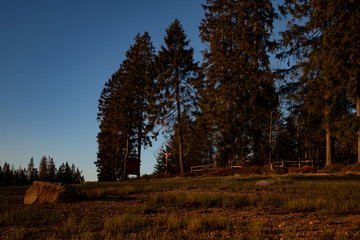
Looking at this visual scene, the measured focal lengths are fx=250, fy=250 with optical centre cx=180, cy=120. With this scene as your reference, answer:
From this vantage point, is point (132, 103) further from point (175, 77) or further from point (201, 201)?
point (201, 201)

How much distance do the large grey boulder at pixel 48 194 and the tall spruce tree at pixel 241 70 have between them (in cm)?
1455

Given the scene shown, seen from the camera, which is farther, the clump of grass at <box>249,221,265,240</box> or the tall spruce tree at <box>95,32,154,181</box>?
the tall spruce tree at <box>95,32,154,181</box>

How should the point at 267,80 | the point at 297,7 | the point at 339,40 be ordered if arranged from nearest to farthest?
the point at 339,40, the point at 297,7, the point at 267,80

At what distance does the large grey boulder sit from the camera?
7824 mm

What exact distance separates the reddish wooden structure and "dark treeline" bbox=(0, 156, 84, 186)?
2012 centimetres

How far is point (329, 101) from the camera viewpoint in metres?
20.2

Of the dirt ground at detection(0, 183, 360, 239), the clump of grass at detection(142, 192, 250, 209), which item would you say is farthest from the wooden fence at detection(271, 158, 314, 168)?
the dirt ground at detection(0, 183, 360, 239)

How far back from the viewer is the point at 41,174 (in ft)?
238

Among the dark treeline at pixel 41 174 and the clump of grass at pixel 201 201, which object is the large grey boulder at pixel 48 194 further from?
the dark treeline at pixel 41 174

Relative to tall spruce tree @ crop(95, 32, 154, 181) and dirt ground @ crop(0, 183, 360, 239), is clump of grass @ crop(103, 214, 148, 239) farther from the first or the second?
tall spruce tree @ crop(95, 32, 154, 181)

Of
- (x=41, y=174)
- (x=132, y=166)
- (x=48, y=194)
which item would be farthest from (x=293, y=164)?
(x=41, y=174)

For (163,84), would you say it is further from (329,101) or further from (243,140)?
(329,101)

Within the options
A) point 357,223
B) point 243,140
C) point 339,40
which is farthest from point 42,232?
point 243,140

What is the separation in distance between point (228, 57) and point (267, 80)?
3.97 m
